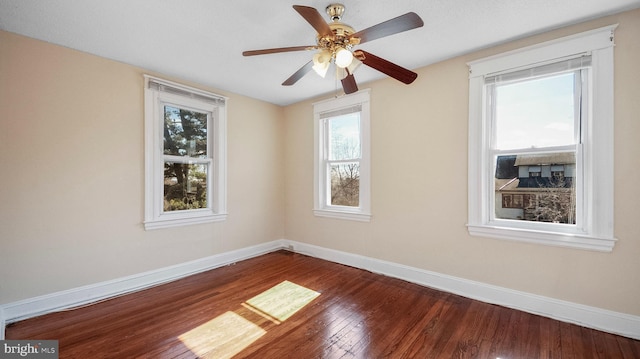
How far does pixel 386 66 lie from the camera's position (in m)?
1.93

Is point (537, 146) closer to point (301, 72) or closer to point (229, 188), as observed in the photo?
point (301, 72)

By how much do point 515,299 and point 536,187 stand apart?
105 cm

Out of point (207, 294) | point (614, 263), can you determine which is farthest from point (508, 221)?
point (207, 294)

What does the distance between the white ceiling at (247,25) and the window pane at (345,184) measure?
1539 millimetres

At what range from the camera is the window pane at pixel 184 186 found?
3215mm

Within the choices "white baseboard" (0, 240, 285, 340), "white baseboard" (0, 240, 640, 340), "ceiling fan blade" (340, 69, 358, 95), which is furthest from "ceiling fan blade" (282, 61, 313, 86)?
"white baseboard" (0, 240, 285, 340)

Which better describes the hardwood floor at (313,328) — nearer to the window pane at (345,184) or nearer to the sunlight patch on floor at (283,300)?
the sunlight patch on floor at (283,300)

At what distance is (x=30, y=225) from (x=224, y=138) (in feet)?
6.81

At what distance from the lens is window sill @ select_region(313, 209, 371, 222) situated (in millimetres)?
3449

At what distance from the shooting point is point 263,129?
4199 millimetres

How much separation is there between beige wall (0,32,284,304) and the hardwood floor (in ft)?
1.36

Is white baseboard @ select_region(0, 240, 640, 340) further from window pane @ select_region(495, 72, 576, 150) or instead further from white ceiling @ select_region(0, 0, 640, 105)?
white ceiling @ select_region(0, 0, 640, 105)

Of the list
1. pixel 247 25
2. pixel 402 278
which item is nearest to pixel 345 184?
pixel 402 278

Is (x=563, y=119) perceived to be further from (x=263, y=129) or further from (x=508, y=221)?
(x=263, y=129)
